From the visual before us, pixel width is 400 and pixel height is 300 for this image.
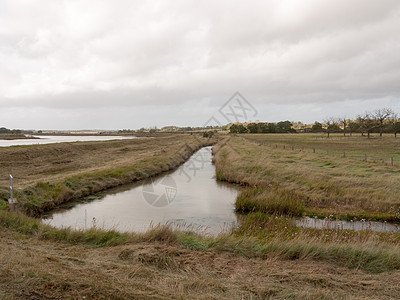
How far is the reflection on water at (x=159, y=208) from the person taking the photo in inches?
521

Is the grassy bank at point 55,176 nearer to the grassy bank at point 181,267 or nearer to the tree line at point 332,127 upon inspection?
the grassy bank at point 181,267

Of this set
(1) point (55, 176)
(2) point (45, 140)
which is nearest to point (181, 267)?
(1) point (55, 176)

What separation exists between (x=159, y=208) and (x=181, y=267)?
10.1 meters

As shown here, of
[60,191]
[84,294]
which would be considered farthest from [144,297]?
[60,191]

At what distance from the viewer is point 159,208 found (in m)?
16.5

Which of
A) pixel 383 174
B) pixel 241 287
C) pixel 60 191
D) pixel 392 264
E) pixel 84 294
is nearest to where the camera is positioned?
pixel 84 294

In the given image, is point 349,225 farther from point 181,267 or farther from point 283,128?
point 283,128

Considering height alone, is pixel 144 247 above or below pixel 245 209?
above

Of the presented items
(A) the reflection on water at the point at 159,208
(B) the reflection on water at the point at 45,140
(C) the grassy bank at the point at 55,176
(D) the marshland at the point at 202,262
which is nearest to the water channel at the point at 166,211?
(A) the reflection on water at the point at 159,208

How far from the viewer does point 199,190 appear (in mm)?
21672

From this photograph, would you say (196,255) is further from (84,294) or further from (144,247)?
(84,294)

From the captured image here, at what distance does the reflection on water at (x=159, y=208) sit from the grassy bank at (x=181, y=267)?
2257 mm

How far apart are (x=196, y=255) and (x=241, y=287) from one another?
2086mm

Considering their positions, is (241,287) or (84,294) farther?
(241,287)
